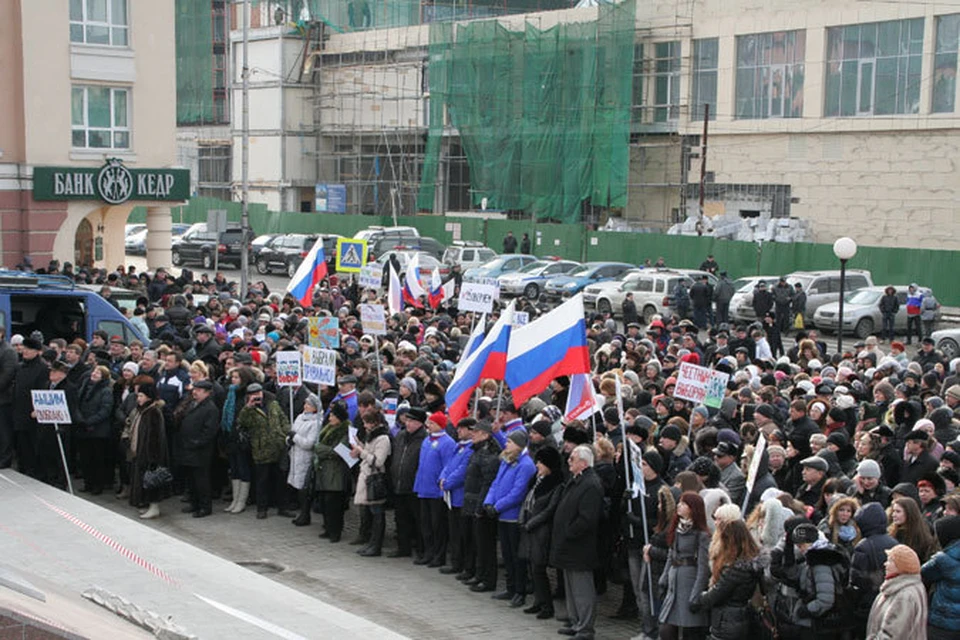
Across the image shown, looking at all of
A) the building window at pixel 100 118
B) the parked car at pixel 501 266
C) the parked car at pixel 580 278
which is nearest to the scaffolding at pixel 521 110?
the parked car at pixel 501 266

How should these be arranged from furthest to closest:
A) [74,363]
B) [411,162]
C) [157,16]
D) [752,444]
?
1. [411,162]
2. [157,16]
3. [74,363]
4. [752,444]

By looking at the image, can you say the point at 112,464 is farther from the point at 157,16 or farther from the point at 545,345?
the point at 157,16

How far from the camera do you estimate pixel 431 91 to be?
203 ft

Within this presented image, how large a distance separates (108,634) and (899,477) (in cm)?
775

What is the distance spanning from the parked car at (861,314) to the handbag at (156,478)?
23.8 m

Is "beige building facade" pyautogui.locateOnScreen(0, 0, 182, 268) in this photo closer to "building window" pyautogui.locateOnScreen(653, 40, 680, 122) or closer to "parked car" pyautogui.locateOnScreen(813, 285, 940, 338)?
"parked car" pyautogui.locateOnScreen(813, 285, 940, 338)

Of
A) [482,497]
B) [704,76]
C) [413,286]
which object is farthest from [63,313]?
[704,76]

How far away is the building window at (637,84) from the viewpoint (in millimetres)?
56625

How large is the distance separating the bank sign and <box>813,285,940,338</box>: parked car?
17.9 meters

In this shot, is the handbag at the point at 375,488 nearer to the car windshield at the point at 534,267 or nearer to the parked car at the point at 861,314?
the parked car at the point at 861,314

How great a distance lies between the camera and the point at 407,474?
1295 cm

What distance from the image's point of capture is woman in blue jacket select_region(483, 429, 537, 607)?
11.6m

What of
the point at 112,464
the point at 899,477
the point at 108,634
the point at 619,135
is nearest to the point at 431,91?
the point at 619,135

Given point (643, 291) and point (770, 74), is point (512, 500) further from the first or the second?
point (770, 74)
